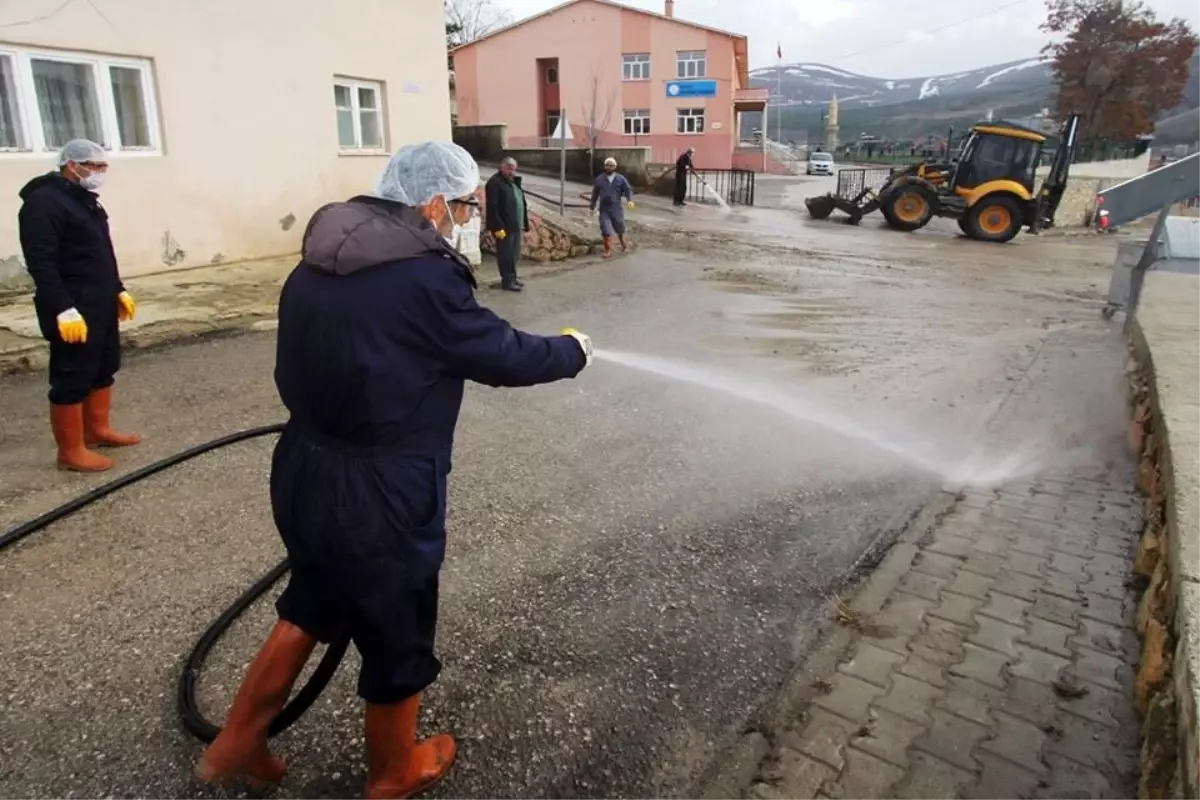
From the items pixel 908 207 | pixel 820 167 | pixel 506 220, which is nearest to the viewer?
pixel 506 220

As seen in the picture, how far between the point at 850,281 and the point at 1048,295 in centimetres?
271

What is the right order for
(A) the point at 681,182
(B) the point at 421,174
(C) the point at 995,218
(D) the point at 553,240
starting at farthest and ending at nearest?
(A) the point at 681,182 → (C) the point at 995,218 → (D) the point at 553,240 → (B) the point at 421,174

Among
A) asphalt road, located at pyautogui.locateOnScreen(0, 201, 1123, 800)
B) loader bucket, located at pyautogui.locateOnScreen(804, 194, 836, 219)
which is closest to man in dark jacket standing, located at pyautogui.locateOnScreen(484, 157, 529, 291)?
asphalt road, located at pyautogui.locateOnScreen(0, 201, 1123, 800)

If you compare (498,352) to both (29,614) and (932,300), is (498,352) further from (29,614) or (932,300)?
(932,300)

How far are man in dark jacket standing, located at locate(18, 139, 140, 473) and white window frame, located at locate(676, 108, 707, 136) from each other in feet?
127

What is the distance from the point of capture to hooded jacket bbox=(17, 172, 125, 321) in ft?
13.7

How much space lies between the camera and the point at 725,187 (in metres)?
29.1

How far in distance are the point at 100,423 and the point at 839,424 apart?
4.66 m

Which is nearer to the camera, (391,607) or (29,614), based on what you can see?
(391,607)

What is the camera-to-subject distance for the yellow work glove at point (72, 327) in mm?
4234

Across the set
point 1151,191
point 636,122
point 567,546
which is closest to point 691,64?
point 636,122

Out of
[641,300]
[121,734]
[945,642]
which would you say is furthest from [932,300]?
[121,734]

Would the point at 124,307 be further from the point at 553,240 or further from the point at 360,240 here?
the point at 553,240

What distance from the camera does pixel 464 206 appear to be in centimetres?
240
